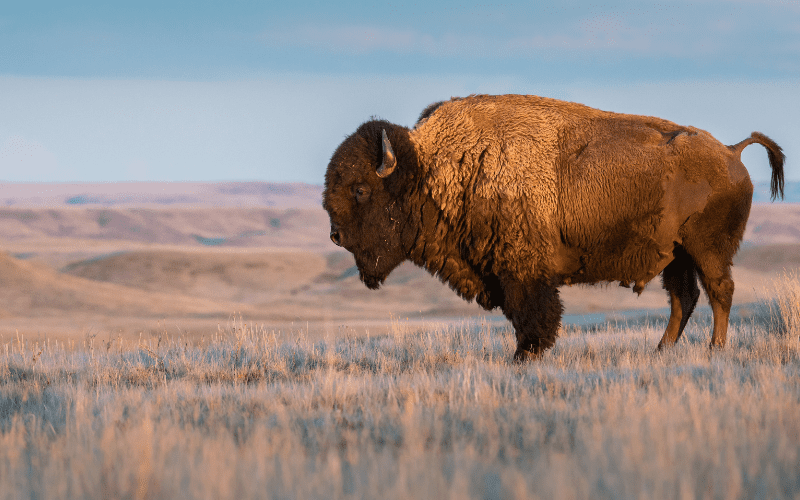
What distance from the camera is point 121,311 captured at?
22.5m

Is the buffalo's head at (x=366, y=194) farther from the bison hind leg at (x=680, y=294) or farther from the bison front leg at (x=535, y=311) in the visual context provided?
the bison hind leg at (x=680, y=294)

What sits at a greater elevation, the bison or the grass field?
the bison

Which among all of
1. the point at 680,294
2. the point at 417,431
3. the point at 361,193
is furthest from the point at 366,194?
the point at 680,294

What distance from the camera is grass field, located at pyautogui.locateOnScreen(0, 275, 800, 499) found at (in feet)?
10.4

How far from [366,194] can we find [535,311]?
6.05ft

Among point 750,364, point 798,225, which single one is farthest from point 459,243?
point 798,225

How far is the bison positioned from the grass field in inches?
33.5

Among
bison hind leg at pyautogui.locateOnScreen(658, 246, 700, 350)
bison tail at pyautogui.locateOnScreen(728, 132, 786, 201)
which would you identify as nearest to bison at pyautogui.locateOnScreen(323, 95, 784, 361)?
bison tail at pyautogui.locateOnScreen(728, 132, 786, 201)

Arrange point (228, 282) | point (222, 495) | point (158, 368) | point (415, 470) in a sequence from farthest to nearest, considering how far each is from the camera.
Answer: point (228, 282), point (158, 368), point (415, 470), point (222, 495)

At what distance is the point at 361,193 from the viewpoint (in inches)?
276

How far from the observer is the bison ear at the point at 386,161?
22.3 feet

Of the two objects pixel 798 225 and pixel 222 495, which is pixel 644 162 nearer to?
pixel 222 495

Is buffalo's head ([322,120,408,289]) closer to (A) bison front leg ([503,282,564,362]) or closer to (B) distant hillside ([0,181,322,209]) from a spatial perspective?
(A) bison front leg ([503,282,564,362])

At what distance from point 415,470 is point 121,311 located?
2091 cm
